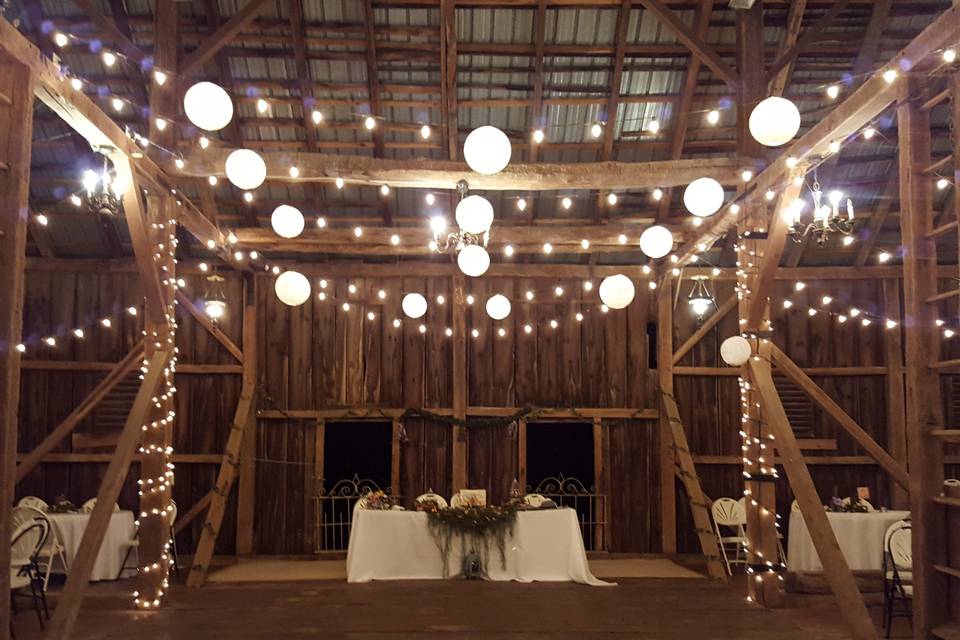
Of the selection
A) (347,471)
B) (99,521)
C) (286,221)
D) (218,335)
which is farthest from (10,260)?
(347,471)

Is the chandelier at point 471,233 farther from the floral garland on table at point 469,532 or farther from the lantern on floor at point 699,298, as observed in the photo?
the lantern on floor at point 699,298

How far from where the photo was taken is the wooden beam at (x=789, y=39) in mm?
7969

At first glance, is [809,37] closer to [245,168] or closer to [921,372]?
[921,372]

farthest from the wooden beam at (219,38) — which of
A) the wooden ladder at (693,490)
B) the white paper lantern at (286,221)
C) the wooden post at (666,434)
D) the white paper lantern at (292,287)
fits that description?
the wooden ladder at (693,490)

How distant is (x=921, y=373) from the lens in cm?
432

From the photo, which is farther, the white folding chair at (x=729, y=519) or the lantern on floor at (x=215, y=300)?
the lantern on floor at (x=215, y=300)

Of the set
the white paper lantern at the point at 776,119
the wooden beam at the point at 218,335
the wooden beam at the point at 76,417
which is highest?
the white paper lantern at the point at 776,119

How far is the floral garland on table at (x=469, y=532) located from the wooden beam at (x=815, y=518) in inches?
105

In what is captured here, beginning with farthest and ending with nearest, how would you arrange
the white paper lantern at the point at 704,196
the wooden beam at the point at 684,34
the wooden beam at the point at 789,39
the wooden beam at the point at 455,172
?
the wooden beam at the point at 789,39
the wooden beam at the point at 684,34
the wooden beam at the point at 455,172
the white paper lantern at the point at 704,196

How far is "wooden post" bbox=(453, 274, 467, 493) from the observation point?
976 centimetres

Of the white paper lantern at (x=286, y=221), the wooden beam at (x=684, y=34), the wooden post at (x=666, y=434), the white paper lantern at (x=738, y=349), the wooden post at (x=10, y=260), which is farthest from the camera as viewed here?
the wooden post at (x=666, y=434)

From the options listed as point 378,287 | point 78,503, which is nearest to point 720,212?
point 378,287

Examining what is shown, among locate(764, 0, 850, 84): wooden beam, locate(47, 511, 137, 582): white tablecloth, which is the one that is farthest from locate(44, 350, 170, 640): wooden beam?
locate(764, 0, 850, 84): wooden beam

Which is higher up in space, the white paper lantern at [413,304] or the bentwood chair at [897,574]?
the white paper lantern at [413,304]
